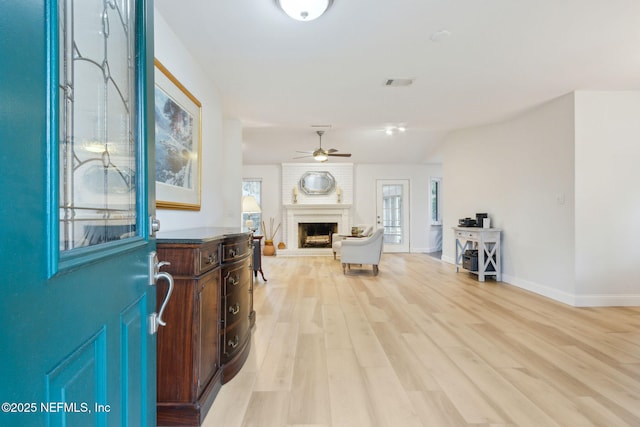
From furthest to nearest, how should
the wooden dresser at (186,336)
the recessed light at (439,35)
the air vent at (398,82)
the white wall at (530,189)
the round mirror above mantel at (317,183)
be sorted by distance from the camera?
the round mirror above mantel at (317,183) < the white wall at (530,189) < the air vent at (398,82) < the recessed light at (439,35) < the wooden dresser at (186,336)

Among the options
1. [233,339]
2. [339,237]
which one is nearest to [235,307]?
[233,339]

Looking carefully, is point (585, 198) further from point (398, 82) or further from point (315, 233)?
point (315, 233)

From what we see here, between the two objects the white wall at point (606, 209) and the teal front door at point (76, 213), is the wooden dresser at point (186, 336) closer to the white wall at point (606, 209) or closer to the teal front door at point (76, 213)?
the teal front door at point (76, 213)

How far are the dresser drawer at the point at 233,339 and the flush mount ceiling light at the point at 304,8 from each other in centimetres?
210

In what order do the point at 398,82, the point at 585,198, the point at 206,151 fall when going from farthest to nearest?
the point at 585,198, the point at 398,82, the point at 206,151

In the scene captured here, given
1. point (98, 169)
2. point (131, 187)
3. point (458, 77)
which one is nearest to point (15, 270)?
point (98, 169)

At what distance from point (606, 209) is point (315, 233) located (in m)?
5.88

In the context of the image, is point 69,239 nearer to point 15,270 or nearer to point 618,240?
point 15,270

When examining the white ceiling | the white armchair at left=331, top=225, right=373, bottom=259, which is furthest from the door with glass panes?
the white ceiling

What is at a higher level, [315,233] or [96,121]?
[96,121]

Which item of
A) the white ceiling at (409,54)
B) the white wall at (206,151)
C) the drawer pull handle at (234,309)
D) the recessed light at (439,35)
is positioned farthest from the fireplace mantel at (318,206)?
the drawer pull handle at (234,309)

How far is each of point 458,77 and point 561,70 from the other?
97 centimetres

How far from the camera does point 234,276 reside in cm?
213

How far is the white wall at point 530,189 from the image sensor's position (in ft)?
12.5
